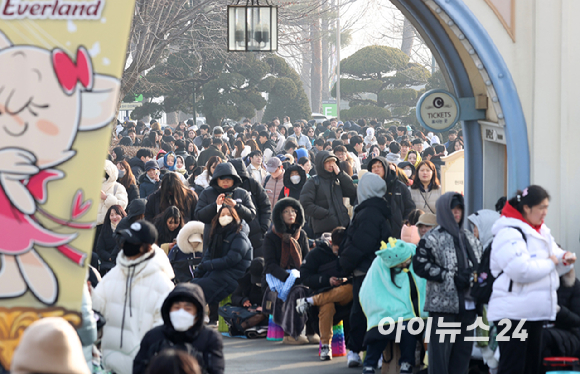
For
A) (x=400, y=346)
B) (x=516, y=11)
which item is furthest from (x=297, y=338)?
(x=516, y=11)

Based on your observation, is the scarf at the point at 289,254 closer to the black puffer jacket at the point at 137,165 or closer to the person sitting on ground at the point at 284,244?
the person sitting on ground at the point at 284,244

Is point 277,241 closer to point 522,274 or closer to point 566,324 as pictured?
point 566,324

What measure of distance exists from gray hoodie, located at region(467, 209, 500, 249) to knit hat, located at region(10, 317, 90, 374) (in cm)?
472

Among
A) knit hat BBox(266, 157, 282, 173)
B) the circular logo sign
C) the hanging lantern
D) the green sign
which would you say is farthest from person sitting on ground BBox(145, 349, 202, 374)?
the green sign

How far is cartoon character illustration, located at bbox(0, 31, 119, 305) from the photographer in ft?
10.0

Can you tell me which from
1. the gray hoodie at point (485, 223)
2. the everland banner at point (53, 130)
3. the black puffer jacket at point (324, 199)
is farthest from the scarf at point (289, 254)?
the everland banner at point (53, 130)

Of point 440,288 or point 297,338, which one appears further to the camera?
point 297,338

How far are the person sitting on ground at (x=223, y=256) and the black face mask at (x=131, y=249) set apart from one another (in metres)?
2.75

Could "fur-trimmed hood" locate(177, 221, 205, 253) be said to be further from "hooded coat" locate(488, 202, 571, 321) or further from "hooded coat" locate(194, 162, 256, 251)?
"hooded coat" locate(488, 202, 571, 321)

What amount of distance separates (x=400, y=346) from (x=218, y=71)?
2541cm

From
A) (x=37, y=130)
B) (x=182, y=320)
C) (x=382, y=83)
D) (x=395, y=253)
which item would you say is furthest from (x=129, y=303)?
(x=382, y=83)

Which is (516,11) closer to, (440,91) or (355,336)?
(440,91)

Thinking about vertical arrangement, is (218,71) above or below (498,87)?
above

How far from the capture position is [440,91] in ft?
27.1
